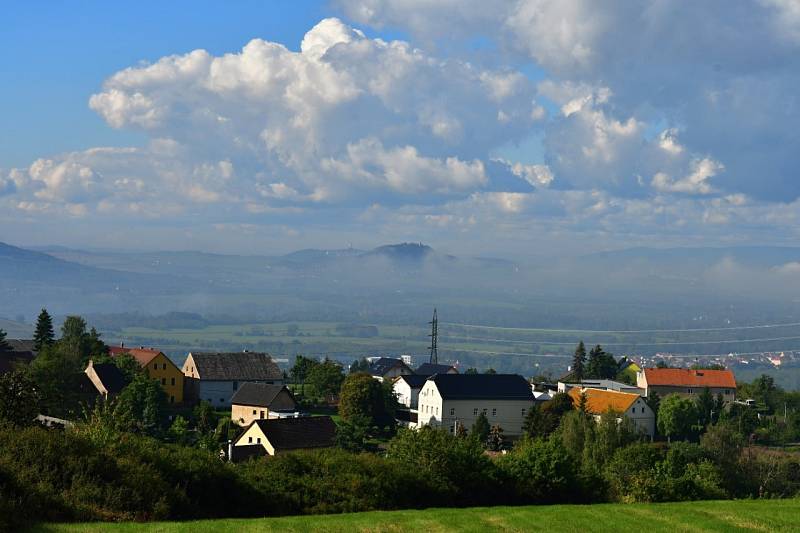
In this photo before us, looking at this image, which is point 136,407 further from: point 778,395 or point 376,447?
point 778,395

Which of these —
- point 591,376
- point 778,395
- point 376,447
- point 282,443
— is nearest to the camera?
point 282,443

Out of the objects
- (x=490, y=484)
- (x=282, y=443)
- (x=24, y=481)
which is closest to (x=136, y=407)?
(x=282, y=443)

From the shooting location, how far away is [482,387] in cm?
6850

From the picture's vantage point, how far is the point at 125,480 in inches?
763

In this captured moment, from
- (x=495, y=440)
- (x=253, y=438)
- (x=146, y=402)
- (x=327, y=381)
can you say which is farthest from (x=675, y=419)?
(x=146, y=402)

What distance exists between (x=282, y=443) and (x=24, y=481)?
26.7m

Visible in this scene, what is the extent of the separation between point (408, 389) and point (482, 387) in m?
10.7

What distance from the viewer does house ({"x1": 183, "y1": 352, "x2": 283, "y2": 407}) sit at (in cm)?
7288

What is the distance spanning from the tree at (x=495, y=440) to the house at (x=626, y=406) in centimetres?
542

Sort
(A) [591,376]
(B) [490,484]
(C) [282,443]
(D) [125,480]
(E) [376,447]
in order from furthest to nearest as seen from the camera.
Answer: (A) [591,376] < (E) [376,447] < (C) [282,443] < (B) [490,484] < (D) [125,480]

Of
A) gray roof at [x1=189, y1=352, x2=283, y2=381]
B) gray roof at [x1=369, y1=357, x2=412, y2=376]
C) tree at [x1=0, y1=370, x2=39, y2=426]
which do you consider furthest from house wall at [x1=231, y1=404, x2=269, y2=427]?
gray roof at [x1=369, y1=357, x2=412, y2=376]

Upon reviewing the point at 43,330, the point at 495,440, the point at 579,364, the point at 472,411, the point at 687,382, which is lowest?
the point at 495,440

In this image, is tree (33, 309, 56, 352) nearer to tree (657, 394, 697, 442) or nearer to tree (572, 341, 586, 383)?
tree (657, 394, 697, 442)

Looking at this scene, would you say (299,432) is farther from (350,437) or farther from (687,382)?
(687,382)
